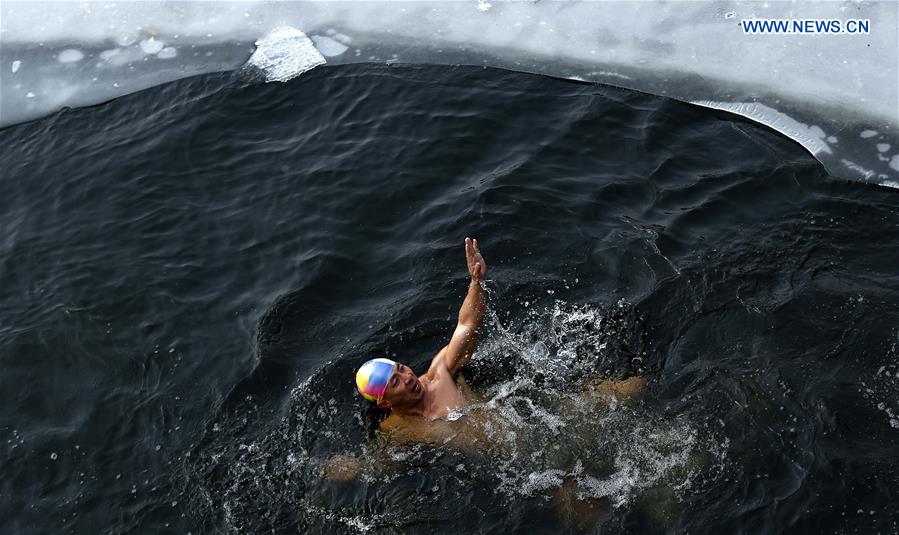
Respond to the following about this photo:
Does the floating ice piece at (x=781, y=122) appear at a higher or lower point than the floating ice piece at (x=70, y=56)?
higher

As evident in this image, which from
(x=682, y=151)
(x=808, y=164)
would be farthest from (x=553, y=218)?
(x=808, y=164)

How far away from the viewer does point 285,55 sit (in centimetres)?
1059

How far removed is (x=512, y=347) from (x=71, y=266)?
417 cm

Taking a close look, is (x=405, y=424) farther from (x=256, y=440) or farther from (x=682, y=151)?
(x=682, y=151)

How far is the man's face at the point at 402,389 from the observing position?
6258 mm

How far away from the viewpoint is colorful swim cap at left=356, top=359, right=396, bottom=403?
6.27 meters

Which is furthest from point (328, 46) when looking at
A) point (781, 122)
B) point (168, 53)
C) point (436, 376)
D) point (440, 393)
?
point (440, 393)

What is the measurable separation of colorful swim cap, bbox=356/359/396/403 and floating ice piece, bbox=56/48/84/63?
265 inches

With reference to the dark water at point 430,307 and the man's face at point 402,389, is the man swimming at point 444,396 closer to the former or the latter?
the man's face at point 402,389

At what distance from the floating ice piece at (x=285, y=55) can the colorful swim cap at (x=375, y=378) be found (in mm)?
4976

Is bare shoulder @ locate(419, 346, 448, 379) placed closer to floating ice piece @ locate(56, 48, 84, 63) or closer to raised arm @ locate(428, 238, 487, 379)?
raised arm @ locate(428, 238, 487, 379)

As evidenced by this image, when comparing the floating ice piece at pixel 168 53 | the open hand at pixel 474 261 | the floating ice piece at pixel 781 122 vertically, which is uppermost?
the floating ice piece at pixel 781 122

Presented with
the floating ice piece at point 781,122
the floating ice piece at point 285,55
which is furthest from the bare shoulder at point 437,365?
the floating ice piece at point 285,55

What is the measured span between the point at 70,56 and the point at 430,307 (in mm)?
6133
